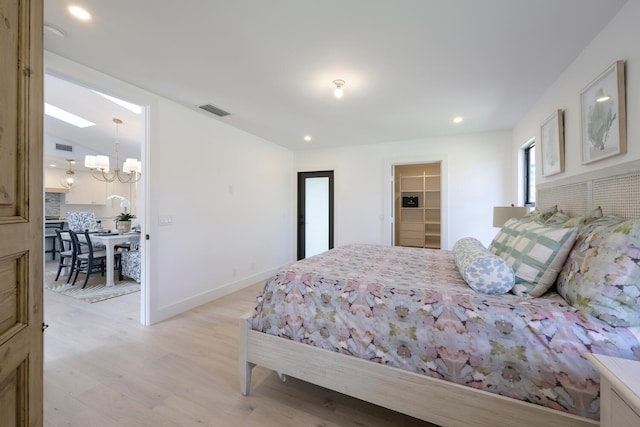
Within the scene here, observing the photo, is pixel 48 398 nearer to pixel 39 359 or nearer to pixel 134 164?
pixel 39 359

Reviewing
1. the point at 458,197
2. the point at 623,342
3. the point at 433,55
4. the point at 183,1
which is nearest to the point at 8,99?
the point at 183,1

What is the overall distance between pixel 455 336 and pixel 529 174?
326cm

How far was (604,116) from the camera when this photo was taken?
1.70m

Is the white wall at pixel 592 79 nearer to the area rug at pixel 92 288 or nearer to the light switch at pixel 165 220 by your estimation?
the light switch at pixel 165 220

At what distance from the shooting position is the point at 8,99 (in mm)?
729

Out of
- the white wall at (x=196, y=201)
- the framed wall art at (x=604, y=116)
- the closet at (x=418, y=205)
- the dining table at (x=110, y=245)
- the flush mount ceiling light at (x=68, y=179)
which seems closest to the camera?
the framed wall art at (x=604, y=116)

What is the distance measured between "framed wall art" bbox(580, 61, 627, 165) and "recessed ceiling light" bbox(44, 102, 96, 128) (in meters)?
7.73

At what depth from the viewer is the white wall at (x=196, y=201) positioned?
2.75m

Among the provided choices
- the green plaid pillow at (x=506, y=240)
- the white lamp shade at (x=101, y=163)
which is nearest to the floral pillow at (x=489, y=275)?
the green plaid pillow at (x=506, y=240)

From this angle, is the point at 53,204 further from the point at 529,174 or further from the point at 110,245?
the point at 529,174

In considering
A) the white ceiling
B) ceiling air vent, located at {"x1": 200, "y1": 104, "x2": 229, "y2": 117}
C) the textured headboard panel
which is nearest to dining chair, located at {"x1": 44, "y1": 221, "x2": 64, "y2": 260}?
ceiling air vent, located at {"x1": 200, "y1": 104, "x2": 229, "y2": 117}

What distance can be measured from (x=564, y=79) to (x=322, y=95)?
2.17 m

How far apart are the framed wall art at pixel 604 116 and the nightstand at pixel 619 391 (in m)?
1.36

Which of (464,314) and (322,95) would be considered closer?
(464,314)
